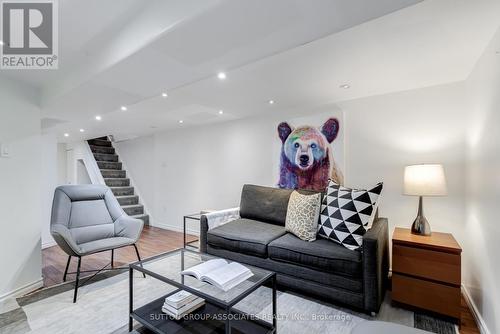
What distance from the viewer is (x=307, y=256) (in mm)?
2113

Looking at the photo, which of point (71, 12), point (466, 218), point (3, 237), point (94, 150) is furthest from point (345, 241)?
point (94, 150)

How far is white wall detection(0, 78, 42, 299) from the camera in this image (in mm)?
2205

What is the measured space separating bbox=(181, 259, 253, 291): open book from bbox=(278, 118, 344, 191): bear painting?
5.50ft

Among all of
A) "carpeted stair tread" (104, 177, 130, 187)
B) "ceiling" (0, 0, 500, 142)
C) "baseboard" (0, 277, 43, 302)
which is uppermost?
"ceiling" (0, 0, 500, 142)

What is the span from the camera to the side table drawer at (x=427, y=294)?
5.94 feet

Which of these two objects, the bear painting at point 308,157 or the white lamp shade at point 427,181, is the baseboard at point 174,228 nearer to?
the bear painting at point 308,157

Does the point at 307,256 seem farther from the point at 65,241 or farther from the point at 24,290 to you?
the point at 24,290

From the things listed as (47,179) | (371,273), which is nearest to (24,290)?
(47,179)

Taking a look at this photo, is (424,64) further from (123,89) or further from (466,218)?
(123,89)

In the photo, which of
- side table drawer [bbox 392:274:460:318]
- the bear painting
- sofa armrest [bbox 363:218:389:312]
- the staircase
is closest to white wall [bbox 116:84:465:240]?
the bear painting

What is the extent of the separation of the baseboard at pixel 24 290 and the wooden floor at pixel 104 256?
0.22 feet

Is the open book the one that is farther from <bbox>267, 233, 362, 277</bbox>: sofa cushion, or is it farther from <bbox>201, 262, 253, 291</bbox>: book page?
<bbox>267, 233, 362, 277</bbox>: sofa cushion

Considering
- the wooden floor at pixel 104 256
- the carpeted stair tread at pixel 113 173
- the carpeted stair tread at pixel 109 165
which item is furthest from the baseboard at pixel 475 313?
the carpeted stair tread at pixel 109 165

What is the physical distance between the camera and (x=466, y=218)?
2.27m
